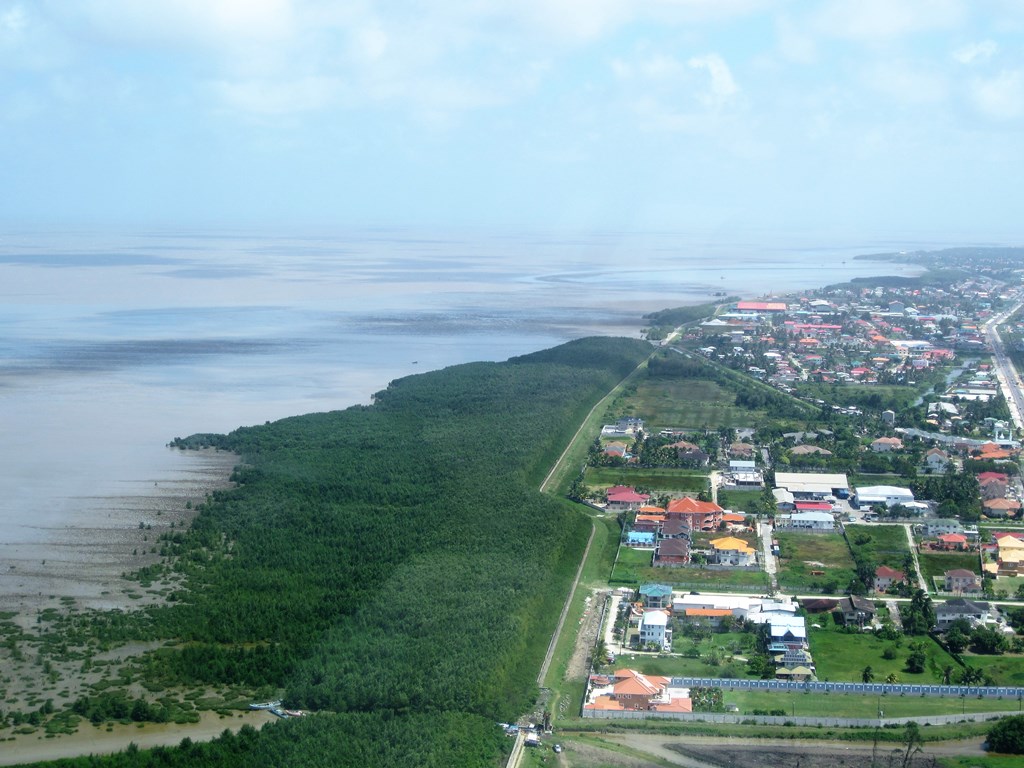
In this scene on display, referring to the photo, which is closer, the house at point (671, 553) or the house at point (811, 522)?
the house at point (671, 553)

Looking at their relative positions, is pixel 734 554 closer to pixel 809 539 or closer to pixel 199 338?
pixel 809 539

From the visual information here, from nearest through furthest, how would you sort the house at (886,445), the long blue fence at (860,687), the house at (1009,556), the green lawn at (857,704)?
the green lawn at (857,704) → the long blue fence at (860,687) → the house at (1009,556) → the house at (886,445)

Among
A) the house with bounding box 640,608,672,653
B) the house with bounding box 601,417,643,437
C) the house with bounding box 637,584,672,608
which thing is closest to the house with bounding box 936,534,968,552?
the house with bounding box 637,584,672,608

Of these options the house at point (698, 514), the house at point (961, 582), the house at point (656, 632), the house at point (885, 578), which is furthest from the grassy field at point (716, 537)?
the house at point (656, 632)

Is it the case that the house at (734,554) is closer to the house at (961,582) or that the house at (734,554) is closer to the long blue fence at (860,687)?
the house at (961,582)

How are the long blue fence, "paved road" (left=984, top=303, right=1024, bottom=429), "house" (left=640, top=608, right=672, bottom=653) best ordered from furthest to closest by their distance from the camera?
"paved road" (left=984, top=303, right=1024, bottom=429)
"house" (left=640, top=608, right=672, bottom=653)
the long blue fence

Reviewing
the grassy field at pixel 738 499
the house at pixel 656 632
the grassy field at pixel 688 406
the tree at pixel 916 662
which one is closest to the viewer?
the tree at pixel 916 662

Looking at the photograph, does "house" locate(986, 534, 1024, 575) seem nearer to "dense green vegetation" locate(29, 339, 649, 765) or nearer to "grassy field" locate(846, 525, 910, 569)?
"grassy field" locate(846, 525, 910, 569)

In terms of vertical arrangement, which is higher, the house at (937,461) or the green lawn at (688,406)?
the green lawn at (688,406)

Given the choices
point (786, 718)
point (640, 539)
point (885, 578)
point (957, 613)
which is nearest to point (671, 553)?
point (640, 539)
